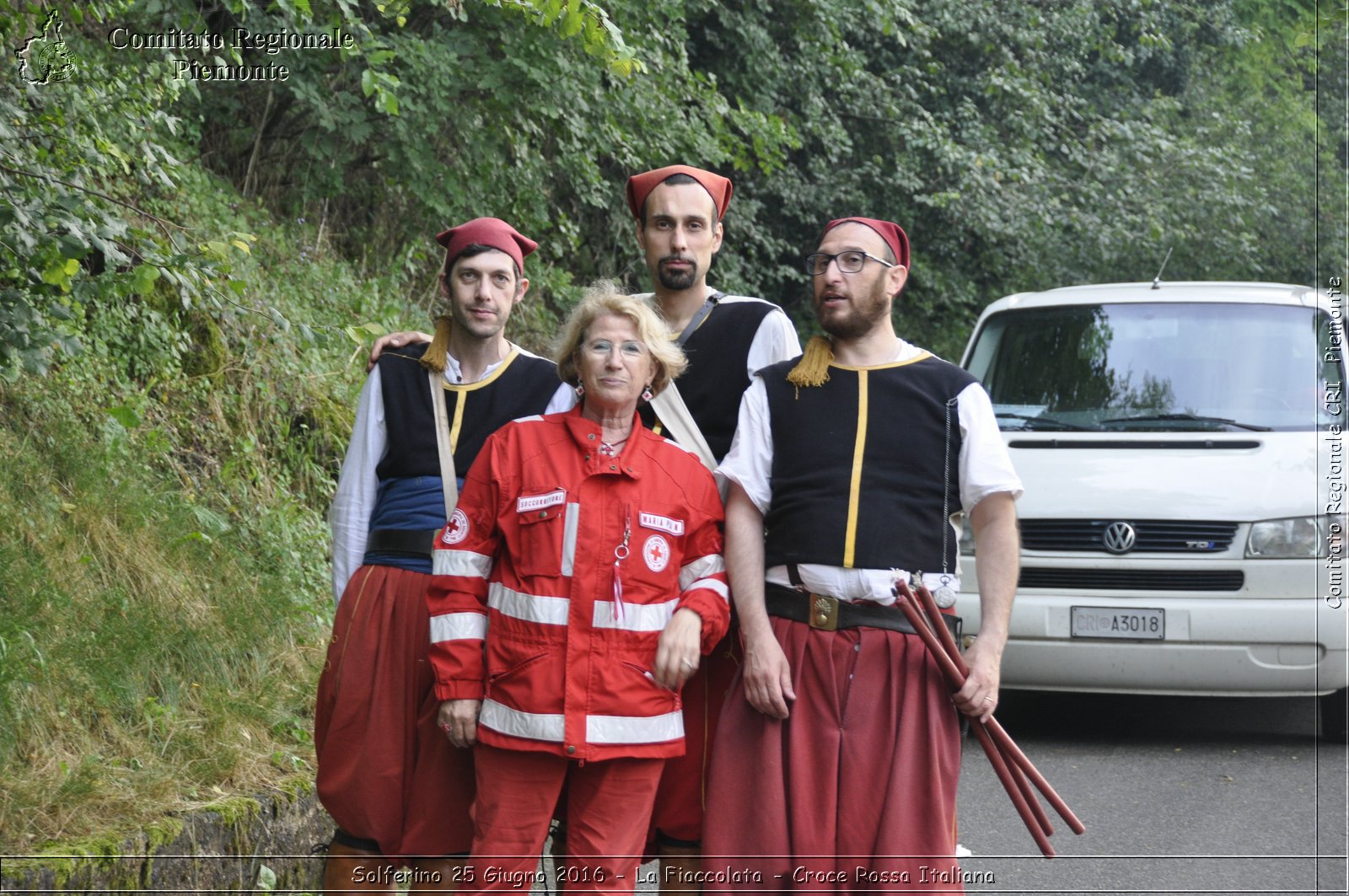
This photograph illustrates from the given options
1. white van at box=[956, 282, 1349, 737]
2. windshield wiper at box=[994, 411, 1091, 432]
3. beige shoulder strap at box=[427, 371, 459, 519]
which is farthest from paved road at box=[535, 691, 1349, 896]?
beige shoulder strap at box=[427, 371, 459, 519]

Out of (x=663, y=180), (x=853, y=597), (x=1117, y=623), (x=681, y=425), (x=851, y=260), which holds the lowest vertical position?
(x=1117, y=623)

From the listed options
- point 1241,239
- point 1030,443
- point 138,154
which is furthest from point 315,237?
point 1241,239

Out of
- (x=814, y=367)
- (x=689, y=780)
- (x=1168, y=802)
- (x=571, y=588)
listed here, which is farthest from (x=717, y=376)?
(x=1168, y=802)

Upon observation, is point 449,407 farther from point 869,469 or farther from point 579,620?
point 869,469

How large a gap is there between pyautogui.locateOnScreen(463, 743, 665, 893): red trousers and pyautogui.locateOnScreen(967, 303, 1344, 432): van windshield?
5.10 meters

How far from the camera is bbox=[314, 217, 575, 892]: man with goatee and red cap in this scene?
14.0 ft

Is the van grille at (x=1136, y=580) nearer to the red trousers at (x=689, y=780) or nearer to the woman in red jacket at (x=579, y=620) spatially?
the red trousers at (x=689, y=780)

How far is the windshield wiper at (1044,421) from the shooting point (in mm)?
8359

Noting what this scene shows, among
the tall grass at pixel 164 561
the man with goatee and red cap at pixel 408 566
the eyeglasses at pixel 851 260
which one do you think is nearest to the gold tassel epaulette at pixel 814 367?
the eyeglasses at pixel 851 260

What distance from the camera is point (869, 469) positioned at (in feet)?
13.0

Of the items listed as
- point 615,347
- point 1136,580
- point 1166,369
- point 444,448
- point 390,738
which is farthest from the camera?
point 1166,369

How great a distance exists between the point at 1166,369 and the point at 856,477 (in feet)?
16.7

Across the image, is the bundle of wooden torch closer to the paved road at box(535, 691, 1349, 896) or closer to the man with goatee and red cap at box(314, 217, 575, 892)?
the man with goatee and red cap at box(314, 217, 575, 892)

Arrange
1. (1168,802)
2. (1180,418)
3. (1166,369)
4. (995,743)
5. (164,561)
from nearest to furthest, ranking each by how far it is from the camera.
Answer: (995,743) → (164,561) → (1168,802) → (1180,418) → (1166,369)
